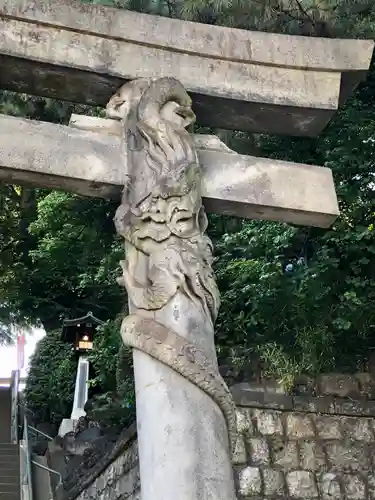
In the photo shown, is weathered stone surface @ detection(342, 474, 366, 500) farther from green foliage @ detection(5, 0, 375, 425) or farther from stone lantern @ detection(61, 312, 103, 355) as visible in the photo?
stone lantern @ detection(61, 312, 103, 355)

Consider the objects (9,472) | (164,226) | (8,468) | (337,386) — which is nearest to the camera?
(164,226)

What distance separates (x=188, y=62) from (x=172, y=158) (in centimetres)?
79

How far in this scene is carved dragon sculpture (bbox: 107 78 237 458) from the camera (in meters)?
3.10

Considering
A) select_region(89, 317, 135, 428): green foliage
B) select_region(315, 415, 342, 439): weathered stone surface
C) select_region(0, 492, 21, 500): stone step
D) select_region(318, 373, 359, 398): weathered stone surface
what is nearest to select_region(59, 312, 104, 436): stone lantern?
select_region(89, 317, 135, 428): green foliage

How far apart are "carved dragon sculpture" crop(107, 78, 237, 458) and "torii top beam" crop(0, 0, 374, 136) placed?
0.70 feet

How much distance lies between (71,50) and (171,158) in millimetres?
A: 916

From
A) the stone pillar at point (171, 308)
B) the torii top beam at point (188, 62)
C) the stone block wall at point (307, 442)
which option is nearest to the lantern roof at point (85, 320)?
the stone block wall at point (307, 442)

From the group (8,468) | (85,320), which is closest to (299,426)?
(8,468)

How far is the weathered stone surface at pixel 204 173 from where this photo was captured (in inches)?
141

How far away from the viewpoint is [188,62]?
403 cm

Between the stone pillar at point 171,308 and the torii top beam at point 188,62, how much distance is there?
0.89 ft

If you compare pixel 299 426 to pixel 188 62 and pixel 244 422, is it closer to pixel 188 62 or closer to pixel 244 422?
pixel 244 422

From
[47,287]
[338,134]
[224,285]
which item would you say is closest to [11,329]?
[47,287]

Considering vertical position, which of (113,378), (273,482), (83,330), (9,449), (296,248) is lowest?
(273,482)
